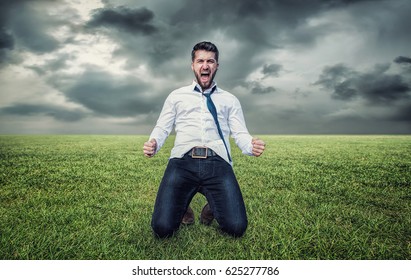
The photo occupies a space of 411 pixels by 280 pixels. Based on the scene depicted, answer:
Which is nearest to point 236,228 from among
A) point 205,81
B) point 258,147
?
point 258,147

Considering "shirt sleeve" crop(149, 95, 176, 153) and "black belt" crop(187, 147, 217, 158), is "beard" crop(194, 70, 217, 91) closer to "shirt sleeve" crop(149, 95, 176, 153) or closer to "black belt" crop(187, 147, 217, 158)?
"shirt sleeve" crop(149, 95, 176, 153)

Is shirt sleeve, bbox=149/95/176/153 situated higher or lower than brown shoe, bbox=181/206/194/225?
higher

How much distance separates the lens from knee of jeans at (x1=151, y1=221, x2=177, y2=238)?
12.0 feet

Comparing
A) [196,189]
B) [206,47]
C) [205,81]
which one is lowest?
[196,189]

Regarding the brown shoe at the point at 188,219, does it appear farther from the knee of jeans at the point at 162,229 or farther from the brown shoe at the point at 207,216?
the knee of jeans at the point at 162,229

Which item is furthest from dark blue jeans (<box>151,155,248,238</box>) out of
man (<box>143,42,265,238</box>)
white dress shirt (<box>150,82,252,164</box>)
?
white dress shirt (<box>150,82,252,164</box>)

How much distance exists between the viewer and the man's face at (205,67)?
3900 millimetres

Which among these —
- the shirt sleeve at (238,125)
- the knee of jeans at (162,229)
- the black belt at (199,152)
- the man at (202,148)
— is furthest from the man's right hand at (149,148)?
the shirt sleeve at (238,125)

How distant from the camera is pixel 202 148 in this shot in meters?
3.85

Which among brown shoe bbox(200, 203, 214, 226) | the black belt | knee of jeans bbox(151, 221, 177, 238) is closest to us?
knee of jeans bbox(151, 221, 177, 238)

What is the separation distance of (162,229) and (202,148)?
1.10 m

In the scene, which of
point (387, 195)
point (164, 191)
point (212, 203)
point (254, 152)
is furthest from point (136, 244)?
point (387, 195)

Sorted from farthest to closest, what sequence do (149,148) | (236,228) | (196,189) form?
(196,189) < (236,228) < (149,148)

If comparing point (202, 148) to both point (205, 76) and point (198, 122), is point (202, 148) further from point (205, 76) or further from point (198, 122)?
point (205, 76)
